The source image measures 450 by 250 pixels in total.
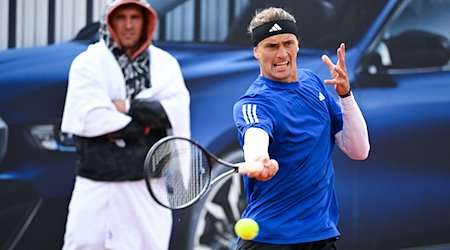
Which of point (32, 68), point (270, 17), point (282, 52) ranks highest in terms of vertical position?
point (270, 17)

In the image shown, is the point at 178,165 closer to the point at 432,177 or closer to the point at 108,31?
the point at 108,31

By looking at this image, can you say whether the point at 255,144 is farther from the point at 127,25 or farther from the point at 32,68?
the point at 32,68

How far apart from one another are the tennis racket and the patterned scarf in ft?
3.68

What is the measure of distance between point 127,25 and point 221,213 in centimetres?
135

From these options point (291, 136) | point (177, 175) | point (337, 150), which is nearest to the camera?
point (291, 136)

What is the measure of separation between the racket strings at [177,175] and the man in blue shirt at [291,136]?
0.21 metres

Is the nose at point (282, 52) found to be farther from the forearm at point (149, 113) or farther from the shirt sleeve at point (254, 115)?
the forearm at point (149, 113)

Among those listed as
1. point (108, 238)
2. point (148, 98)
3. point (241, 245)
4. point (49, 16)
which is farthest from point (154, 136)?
point (241, 245)

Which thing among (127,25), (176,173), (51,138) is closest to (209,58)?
(127,25)

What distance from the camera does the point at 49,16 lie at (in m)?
6.43

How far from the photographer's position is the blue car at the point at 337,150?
6.26m

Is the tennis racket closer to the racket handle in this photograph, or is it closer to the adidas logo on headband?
the racket handle

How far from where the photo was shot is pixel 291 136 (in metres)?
4.44

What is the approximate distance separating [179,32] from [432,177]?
1.88 m
